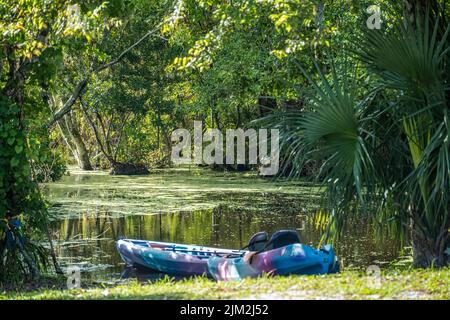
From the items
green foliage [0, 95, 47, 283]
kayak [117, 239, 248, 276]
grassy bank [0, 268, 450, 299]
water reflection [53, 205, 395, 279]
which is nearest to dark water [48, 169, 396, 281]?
water reflection [53, 205, 395, 279]

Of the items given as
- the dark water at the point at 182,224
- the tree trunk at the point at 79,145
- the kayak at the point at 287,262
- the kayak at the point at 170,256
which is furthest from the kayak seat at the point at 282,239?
the tree trunk at the point at 79,145

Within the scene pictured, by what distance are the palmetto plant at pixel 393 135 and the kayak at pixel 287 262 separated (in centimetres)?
64

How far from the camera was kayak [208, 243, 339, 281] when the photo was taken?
1065 centimetres

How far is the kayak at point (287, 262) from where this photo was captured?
34.9 feet

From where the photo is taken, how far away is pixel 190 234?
1777cm

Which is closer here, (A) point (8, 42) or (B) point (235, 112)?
(A) point (8, 42)

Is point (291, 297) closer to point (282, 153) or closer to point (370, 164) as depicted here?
point (370, 164)


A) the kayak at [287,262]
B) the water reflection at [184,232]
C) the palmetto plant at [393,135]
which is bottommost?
the water reflection at [184,232]

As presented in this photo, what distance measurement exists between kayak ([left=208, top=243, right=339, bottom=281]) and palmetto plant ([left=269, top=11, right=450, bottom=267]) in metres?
0.64

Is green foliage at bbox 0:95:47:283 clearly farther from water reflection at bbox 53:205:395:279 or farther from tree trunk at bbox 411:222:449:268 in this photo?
tree trunk at bbox 411:222:449:268

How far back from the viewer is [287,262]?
10797mm

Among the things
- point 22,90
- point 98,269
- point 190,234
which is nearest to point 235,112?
point 190,234

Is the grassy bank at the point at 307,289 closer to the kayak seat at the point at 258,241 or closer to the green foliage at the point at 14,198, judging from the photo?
the green foliage at the point at 14,198
